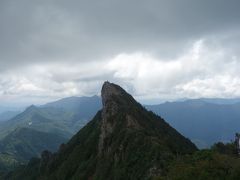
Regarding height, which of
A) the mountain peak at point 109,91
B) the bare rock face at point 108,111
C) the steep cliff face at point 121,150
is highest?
the mountain peak at point 109,91

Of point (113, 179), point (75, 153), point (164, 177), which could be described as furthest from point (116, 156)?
point (75, 153)

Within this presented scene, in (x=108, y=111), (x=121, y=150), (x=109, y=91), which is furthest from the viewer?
(x=109, y=91)

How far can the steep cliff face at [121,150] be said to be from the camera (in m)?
95.3

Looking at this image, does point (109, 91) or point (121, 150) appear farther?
point (109, 91)

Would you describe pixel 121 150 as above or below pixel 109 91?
below

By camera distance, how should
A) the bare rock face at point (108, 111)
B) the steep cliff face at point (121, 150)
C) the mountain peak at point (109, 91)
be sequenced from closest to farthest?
the steep cliff face at point (121, 150)
the bare rock face at point (108, 111)
the mountain peak at point (109, 91)

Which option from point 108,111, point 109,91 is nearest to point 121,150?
point 108,111

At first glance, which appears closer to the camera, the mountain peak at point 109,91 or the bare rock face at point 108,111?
the bare rock face at point 108,111

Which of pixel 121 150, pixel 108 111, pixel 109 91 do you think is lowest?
pixel 121 150

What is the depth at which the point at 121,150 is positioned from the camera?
112188mm

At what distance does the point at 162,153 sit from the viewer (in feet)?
308

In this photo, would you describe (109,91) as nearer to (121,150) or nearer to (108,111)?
(108,111)

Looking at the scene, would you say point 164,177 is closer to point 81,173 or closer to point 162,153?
point 162,153

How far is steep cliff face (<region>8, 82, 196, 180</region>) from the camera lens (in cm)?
9531
